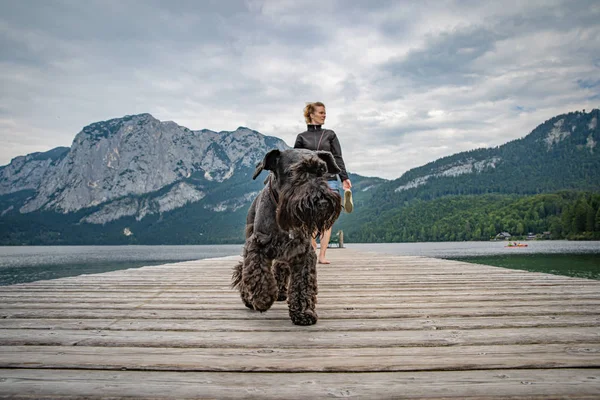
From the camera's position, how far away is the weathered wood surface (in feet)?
5.59

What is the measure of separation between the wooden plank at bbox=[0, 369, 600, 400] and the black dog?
1.14 metres

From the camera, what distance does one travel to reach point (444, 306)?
3.54 m

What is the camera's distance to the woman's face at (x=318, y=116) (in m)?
6.08

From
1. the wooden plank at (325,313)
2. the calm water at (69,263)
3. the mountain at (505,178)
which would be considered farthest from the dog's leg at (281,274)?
the mountain at (505,178)

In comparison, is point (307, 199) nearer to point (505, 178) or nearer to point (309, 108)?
point (309, 108)

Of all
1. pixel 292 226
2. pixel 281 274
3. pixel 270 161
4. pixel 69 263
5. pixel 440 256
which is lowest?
pixel 69 263

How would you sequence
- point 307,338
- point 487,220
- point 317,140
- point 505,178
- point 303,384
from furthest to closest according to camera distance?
point 505,178, point 487,220, point 317,140, point 307,338, point 303,384

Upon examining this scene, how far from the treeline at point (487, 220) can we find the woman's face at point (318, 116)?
88.1 m

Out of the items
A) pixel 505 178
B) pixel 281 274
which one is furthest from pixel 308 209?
pixel 505 178

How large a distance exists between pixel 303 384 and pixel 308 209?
1.26 metres

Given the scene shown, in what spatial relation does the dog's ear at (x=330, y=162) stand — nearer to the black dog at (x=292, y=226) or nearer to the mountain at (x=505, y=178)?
the black dog at (x=292, y=226)

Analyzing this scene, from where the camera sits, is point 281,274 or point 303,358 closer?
point 303,358

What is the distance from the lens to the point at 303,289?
302cm

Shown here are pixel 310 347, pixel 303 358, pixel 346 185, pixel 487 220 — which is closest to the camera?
pixel 303 358
